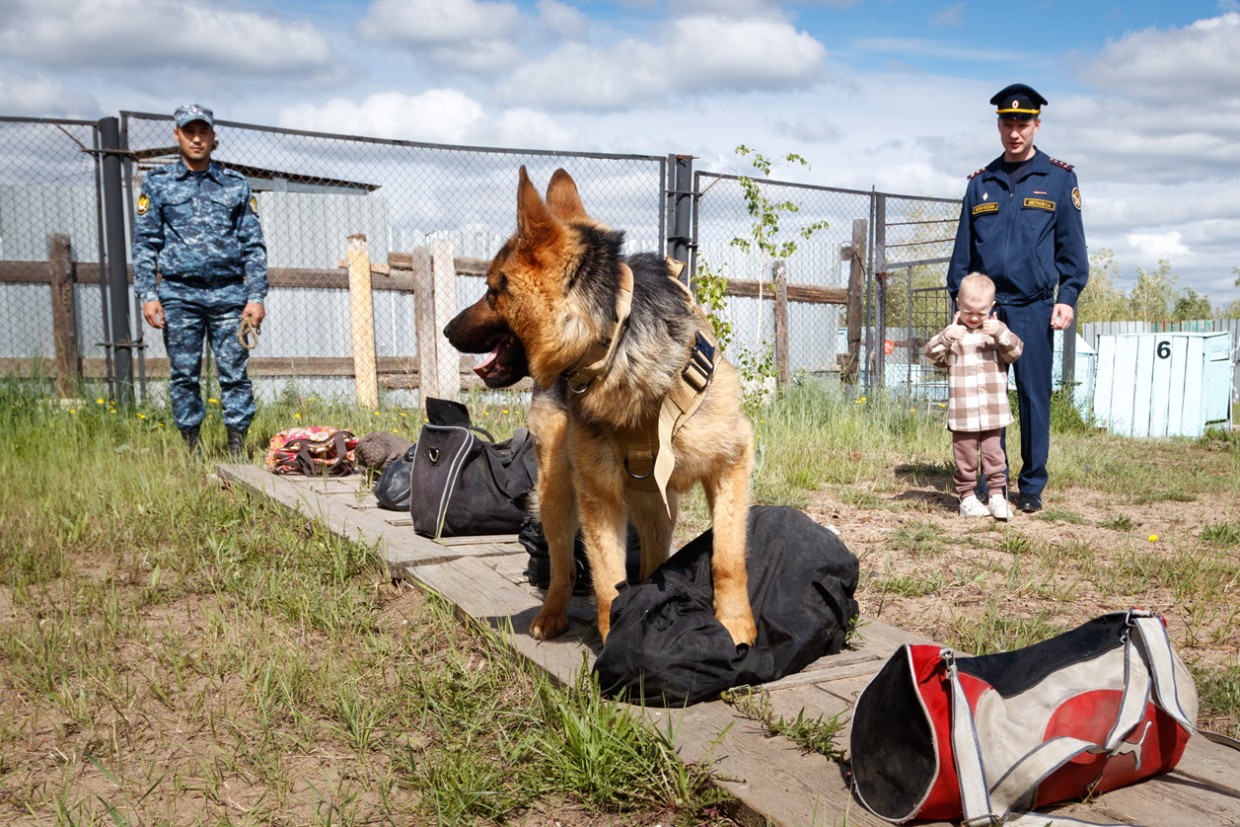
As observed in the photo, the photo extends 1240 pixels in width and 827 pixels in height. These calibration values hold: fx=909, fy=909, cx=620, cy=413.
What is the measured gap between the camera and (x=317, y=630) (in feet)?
12.0

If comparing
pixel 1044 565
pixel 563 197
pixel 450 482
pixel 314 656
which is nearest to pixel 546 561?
pixel 314 656

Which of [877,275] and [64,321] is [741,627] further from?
[877,275]

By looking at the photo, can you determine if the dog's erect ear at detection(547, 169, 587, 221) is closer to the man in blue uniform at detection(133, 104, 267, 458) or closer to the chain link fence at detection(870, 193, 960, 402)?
the man in blue uniform at detection(133, 104, 267, 458)

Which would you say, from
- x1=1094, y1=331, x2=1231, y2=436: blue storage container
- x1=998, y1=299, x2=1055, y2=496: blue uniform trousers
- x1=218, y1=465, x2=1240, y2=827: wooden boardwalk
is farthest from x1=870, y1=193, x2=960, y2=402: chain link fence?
x1=218, y1=465, x2=1240, y2=827: wooden boardwalk

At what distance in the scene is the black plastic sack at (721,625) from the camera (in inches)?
106

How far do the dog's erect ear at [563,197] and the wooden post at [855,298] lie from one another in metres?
9.48

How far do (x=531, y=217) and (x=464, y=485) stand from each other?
2.49 m

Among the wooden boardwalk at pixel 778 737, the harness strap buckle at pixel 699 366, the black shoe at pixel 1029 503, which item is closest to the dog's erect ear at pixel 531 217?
the harness strap buckle at pixel 699 366

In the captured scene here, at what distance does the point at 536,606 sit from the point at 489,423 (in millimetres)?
5042

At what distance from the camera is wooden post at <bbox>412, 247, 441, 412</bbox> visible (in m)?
10.0

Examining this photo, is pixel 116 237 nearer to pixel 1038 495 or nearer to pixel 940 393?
pixel 1038 495

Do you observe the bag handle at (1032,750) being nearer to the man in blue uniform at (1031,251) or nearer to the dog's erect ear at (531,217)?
the dog's erect ear at (531,217)

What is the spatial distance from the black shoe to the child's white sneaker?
0.32 meters

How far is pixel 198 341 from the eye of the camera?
7055mm
